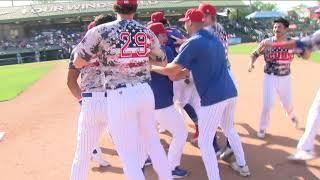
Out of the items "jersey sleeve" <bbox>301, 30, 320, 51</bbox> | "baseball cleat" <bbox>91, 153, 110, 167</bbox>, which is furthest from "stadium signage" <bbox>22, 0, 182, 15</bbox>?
"jersey sleeve" <bbox>301, 30, 320, 51</bbox>

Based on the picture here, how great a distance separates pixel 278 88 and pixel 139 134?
3.70 meters

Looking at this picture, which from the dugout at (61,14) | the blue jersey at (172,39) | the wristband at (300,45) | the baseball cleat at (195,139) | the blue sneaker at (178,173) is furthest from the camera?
the dugout at (61,14)

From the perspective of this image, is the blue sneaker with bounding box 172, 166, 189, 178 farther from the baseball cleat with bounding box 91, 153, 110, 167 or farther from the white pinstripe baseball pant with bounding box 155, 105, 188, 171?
the baseball cleat with bounding box 91, 153, 110, 167

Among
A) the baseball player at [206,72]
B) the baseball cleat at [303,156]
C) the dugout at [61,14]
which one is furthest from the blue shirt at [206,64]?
the dugout at [61,14]

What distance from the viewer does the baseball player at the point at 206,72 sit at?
479 cm

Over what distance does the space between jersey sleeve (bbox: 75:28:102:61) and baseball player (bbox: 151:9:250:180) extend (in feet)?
3.28

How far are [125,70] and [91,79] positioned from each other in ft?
2.67

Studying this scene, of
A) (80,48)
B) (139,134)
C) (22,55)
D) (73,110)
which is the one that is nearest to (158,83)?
(139,134)

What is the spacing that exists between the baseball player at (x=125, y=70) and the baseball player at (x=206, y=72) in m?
0.67

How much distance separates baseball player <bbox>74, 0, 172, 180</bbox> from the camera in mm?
4023

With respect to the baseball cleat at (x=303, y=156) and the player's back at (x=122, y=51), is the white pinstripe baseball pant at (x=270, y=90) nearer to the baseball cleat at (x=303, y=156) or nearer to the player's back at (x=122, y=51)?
the baseball cleat at (x=303, y=156)

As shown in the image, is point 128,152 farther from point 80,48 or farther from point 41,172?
point 41,172

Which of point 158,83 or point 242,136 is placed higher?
point 158,83

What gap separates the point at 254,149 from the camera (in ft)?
22.0
